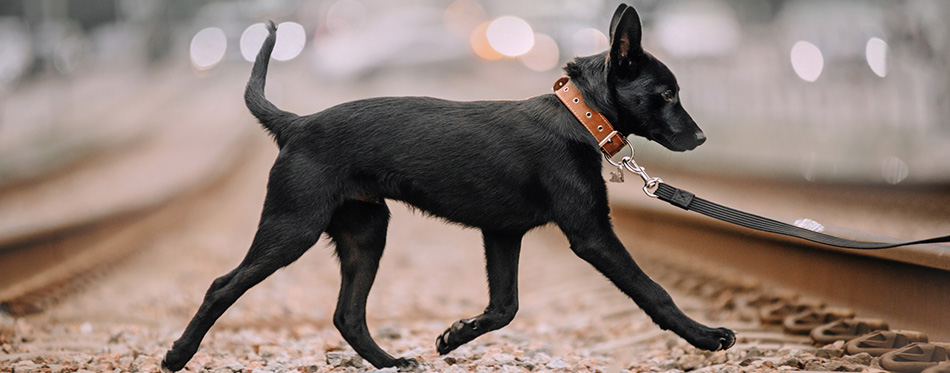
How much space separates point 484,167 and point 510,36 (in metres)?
32.2

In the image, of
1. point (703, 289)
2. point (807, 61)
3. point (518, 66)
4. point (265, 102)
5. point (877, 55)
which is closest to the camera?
point (265, 102)

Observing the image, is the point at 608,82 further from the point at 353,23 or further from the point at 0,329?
the point at 353,23

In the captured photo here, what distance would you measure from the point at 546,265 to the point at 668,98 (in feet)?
16.9

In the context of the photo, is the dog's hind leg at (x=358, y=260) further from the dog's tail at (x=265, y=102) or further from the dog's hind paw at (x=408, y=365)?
the dog's tail at (x=265, y=102)

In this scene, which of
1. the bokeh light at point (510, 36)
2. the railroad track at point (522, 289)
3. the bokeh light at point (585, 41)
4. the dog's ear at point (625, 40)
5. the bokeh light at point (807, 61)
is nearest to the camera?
the dog's ear at point (625, 40)

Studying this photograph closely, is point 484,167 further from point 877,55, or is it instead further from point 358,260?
point 877,55

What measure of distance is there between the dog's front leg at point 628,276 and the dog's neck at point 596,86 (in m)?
0.45

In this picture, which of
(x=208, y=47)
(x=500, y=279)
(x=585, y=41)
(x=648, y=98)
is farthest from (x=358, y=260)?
(x=208, y=47)

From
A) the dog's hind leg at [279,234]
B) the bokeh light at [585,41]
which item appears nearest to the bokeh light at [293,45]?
the bokeh light at [585,41]

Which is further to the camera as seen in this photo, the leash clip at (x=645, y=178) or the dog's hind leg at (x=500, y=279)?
the dog's hind leg at (x=500, y=279)

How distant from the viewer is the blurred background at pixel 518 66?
42.6 feet

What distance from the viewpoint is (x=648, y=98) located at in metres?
3.87

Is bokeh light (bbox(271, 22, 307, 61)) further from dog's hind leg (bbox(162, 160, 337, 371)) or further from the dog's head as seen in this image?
the dog's head

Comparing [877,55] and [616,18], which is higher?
[877,55]
